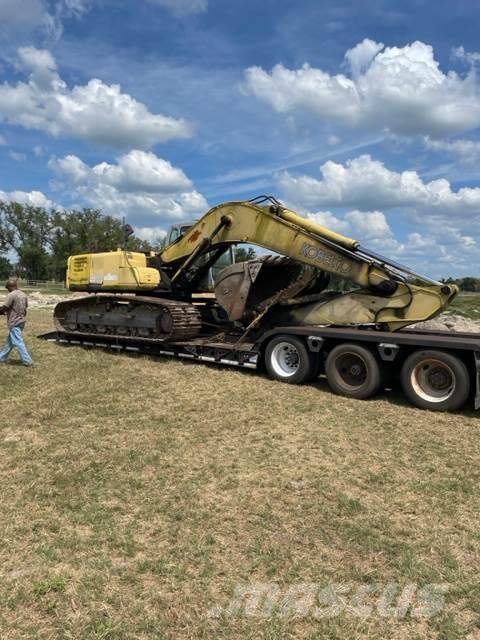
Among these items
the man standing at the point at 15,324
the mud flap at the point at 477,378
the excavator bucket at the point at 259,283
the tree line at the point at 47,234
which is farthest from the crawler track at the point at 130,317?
the tree line at the point at 47,234

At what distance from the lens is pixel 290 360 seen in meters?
9.27

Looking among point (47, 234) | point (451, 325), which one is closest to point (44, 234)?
point (47, 234)

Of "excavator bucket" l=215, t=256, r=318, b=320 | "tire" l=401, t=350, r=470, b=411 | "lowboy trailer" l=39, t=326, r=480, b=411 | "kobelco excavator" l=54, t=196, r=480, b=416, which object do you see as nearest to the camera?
"tire" l=401, t=350, r=470, b=411

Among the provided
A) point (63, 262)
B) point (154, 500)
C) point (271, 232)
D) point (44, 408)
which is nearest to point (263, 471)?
point (154, 500)

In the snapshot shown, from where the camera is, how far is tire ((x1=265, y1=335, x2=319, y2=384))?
881 centimetres

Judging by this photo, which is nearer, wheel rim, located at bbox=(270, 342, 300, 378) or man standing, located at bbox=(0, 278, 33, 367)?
wheel rim, located at bbox=(270, 342, 300, 378)

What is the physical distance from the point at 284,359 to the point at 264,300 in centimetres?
170

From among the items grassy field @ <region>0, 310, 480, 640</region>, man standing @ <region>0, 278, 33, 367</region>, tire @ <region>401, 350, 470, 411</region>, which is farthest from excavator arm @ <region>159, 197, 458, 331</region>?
man standing @ <region>0, 278, 33, 367</region>

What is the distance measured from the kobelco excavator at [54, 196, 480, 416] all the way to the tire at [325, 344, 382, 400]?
0.02m

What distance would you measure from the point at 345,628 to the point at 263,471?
2.21 metres

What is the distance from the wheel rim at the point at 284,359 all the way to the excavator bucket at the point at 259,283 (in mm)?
1027

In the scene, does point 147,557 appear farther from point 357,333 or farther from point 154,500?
point 357,333

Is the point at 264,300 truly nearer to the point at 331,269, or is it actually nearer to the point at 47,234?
the point at 331,269

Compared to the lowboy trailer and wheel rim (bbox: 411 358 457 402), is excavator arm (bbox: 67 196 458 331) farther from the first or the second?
wheel rim (bbox: 411 358 457 402)
